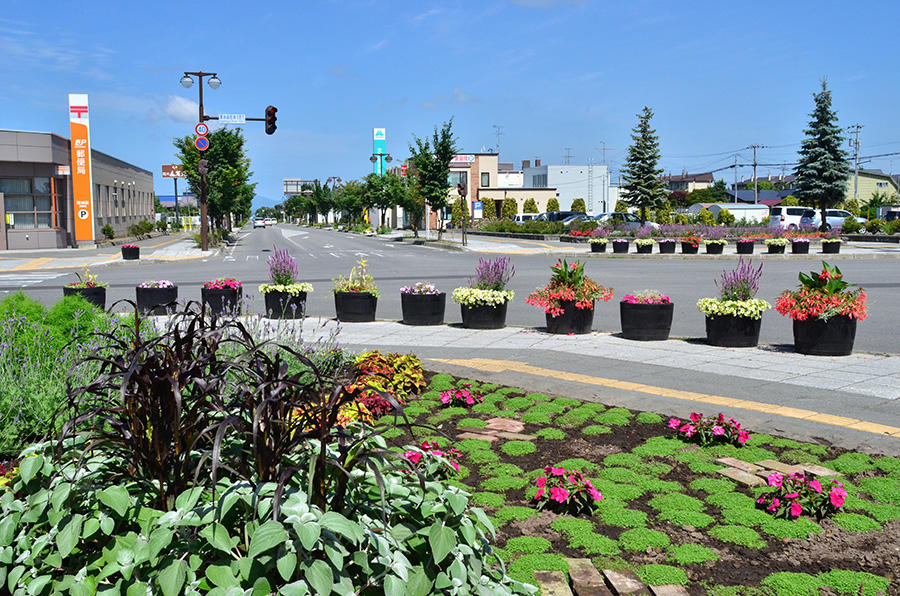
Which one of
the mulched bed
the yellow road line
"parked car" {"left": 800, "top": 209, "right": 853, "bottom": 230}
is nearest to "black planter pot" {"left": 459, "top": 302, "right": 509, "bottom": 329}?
the yellow road line

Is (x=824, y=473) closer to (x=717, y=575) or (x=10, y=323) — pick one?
(x=717, y=575)

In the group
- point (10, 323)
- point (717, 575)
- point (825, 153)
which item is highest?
point (825, 153)

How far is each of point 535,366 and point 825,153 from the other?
172 feet

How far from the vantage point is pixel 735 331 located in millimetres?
10070

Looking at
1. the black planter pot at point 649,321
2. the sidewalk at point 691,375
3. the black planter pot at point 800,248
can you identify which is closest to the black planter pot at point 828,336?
the sidewalk at point 691,375

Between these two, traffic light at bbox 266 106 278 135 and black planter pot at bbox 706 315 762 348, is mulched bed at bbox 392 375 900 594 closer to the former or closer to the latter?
black planter pot at bbox 706 315 762 348

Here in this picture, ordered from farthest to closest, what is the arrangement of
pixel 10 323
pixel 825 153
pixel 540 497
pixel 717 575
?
pixel 825 153 < pixel 10 323 < pixel 540 497 < pixel 717 575

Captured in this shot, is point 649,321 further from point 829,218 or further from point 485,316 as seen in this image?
point 829,218

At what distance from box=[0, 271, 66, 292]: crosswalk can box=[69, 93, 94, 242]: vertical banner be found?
716 inches

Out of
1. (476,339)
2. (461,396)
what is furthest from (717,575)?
(476,339)

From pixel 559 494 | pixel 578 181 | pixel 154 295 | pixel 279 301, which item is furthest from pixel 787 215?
pixel 559 494

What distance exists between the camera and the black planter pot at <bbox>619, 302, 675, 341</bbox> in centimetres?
1060

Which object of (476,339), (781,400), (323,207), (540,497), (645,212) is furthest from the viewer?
(323,207)

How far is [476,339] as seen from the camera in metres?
10.9
